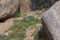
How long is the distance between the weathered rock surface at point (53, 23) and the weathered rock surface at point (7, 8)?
1.78m

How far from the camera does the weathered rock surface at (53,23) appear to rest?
3.48 meters

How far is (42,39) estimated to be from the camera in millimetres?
4738

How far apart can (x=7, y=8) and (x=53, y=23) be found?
2.37 meters

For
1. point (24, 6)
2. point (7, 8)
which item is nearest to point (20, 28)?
point (7, 8)

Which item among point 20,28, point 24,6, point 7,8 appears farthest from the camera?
point 24,6

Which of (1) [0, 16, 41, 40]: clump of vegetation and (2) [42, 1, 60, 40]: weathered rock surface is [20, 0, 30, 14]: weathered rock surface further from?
(2) [42, 1, 60, 40]: weathered rock surface

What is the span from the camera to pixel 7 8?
594 cm

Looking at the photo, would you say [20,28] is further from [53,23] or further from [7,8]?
[53,23]

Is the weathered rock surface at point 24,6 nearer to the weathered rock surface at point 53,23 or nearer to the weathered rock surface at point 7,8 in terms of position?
the weathered rock surface at point 7,8

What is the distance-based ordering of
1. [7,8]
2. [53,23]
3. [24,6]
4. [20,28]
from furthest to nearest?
[24,6] → [7,8] → [20,28] → [53,23]

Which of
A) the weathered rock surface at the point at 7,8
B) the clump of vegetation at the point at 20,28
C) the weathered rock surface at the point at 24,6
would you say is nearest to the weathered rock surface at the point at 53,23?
the clump of vegetation at the point at 20,28

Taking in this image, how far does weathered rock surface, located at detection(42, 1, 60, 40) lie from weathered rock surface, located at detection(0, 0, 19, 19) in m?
1.78

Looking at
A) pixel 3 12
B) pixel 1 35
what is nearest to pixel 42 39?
pixel 1 35

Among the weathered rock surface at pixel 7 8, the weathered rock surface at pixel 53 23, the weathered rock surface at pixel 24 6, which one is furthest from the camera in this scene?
the weathered rock surface at pixel 24 6
